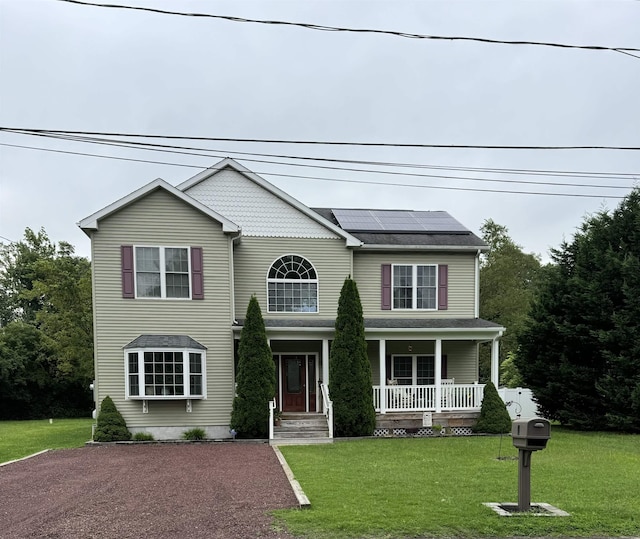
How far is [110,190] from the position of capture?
21.5 metres

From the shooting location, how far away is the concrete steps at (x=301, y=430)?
1291cm

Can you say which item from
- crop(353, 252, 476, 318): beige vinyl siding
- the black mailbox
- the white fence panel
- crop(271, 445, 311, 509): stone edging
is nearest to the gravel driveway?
crop(271, 445, 311, 509): stone edging

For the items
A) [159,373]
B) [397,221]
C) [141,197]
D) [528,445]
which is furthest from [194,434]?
[528,445]

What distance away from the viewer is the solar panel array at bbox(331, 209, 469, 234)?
16.3m

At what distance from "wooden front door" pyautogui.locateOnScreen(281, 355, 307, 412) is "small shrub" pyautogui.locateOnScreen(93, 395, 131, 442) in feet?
15.4

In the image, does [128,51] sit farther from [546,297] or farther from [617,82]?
[546,297]

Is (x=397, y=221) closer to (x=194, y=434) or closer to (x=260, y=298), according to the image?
(x=260, y=298)

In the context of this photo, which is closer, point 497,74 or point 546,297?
point 497,74

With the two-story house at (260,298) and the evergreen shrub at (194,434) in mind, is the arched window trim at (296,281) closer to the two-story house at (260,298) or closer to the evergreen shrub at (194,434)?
the two-story house at (260,298)

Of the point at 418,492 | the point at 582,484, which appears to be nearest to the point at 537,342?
the point at 582,484

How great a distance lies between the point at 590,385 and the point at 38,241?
130 feet

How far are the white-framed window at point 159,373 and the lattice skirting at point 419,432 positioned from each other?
207 inches

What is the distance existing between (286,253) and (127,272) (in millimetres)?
4669

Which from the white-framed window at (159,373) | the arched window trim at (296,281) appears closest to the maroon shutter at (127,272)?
the white-framed window at (159,373)
